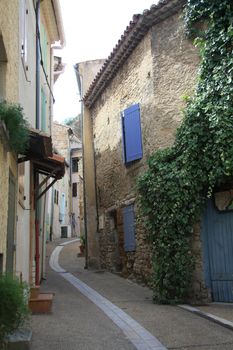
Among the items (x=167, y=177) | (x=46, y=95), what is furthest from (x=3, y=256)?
(x=46, y=95)

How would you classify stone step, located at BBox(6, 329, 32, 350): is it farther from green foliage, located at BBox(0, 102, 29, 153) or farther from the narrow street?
green foliage, located at BBox(0, 102, 29, 153)

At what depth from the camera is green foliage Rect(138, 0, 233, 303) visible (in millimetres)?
9148

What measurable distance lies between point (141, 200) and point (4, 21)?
5.53 metres

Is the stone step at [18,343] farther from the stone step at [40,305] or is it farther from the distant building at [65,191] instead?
the distant building at [65,191]

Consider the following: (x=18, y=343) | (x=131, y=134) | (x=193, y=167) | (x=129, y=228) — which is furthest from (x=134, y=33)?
(x=18, y=343)

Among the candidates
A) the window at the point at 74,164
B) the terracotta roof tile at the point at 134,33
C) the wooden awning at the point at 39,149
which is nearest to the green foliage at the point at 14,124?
the wooden awning at the point at 39,149

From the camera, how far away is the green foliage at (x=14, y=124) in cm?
545

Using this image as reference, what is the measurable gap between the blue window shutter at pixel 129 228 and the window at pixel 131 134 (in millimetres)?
1376

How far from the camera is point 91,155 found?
17.1 m

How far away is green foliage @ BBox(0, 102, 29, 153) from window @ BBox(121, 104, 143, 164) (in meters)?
6.54

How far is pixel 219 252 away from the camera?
9.48 meters

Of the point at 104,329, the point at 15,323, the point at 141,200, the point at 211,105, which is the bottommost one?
the point at 104,329

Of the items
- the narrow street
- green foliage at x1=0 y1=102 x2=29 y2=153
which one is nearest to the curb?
the narrow street

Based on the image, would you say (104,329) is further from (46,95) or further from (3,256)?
(46,95)
